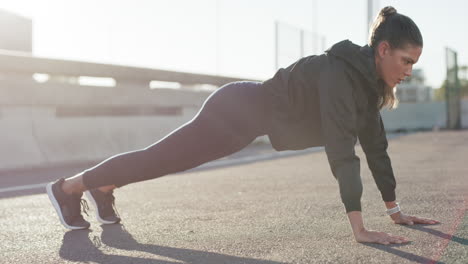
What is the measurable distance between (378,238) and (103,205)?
5.84 feet

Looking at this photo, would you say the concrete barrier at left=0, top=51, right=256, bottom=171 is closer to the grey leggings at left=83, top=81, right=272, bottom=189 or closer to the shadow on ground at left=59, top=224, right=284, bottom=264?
the shadow on ground at left=59, top=224, right=284, bottom=264

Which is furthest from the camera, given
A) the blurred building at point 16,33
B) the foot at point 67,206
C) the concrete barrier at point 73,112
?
the blurred building at point 16,33

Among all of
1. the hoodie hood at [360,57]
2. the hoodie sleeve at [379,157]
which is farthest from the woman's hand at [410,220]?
the hoodie hood at [360,57]

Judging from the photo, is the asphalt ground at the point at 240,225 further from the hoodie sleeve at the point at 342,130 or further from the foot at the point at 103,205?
the hoodie sleeve at the point at 342,130

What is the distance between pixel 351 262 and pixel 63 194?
1.91 meters

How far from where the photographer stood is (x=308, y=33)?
66.9 ft

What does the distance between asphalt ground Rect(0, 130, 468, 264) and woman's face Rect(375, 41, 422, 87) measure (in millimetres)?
835

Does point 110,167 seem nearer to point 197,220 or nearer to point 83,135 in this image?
point 197,220

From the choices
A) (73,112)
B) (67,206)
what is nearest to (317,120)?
(67,206)

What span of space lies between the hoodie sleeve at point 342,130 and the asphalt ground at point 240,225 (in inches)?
11.2

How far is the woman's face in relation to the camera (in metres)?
3.49

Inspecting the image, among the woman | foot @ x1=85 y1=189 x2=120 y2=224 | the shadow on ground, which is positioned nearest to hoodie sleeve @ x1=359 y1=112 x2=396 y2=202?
the woman

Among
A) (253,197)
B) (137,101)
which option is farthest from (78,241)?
(137,101)

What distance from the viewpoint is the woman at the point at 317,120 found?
11.2ft
